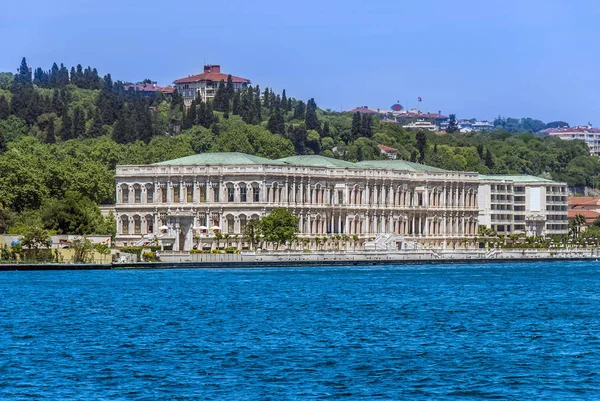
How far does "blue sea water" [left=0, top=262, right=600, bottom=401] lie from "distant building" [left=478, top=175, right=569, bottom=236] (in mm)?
86786

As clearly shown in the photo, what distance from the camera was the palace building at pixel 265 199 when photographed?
14588 cm

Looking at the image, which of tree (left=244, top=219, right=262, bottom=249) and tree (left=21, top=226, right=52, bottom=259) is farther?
tree (left=244, top=219, right=262, bottom=249)

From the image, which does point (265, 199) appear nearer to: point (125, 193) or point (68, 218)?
point (125, 193)

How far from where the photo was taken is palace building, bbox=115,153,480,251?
479ft

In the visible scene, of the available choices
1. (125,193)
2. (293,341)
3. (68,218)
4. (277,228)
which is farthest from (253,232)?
(293,341)

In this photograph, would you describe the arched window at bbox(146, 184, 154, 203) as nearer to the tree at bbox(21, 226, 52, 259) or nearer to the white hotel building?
the white hotel building

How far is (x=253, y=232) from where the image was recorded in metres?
139

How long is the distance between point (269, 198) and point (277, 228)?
7.96 meters

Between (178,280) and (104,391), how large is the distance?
56224mm

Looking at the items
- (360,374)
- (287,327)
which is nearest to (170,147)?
(287,327)

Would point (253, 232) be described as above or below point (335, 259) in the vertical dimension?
above

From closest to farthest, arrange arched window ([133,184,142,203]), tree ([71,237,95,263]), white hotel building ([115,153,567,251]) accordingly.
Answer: tree ([71,237,95,263]), white hotel building ([115,153,567,251]), arched window ([133,184,142,203])

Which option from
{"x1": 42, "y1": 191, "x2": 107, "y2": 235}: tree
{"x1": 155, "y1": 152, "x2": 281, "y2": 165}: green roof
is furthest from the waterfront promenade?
{"x1": 155, "y1": 152, "x2": 281, "y2": 165}: green roof

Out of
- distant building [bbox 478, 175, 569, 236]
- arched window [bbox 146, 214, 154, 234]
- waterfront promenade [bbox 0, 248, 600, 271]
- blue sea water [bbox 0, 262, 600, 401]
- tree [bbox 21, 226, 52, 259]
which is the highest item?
distant building [bbox 478, 175, 569, 236]
